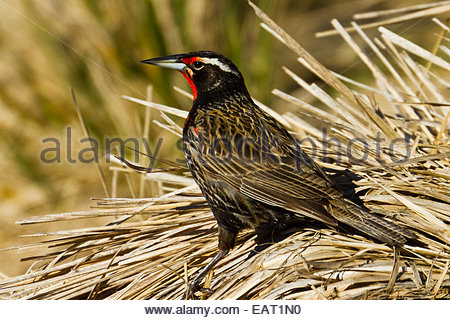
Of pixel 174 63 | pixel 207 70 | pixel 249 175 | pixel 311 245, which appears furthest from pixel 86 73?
pixel 311 245

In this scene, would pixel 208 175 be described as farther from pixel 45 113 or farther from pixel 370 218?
pixel 45 113

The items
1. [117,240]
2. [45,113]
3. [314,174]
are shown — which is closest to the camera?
[314,174]

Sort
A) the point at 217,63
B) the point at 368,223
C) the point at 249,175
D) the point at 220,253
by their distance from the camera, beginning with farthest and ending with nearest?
the point at 217,63 < the point at 249,175 < the point at 220,253 < the point at 368,223

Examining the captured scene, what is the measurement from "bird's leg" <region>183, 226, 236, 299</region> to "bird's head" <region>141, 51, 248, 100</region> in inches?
31.5

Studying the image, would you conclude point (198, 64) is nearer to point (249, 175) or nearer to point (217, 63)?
point (217, 63)

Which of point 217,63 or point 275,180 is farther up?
point 217,63

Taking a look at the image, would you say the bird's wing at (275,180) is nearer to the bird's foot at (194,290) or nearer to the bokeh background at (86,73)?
the bird's foot at (194,290)

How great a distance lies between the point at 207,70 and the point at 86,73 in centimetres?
209

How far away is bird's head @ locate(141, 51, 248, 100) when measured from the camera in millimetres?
2742

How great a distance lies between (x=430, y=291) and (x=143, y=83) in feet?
10.4

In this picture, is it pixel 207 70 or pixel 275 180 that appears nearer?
pixel 275 180

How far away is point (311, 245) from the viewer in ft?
7.16

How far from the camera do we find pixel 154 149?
14.1 feet

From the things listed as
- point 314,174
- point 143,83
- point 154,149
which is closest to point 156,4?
point 143,83
